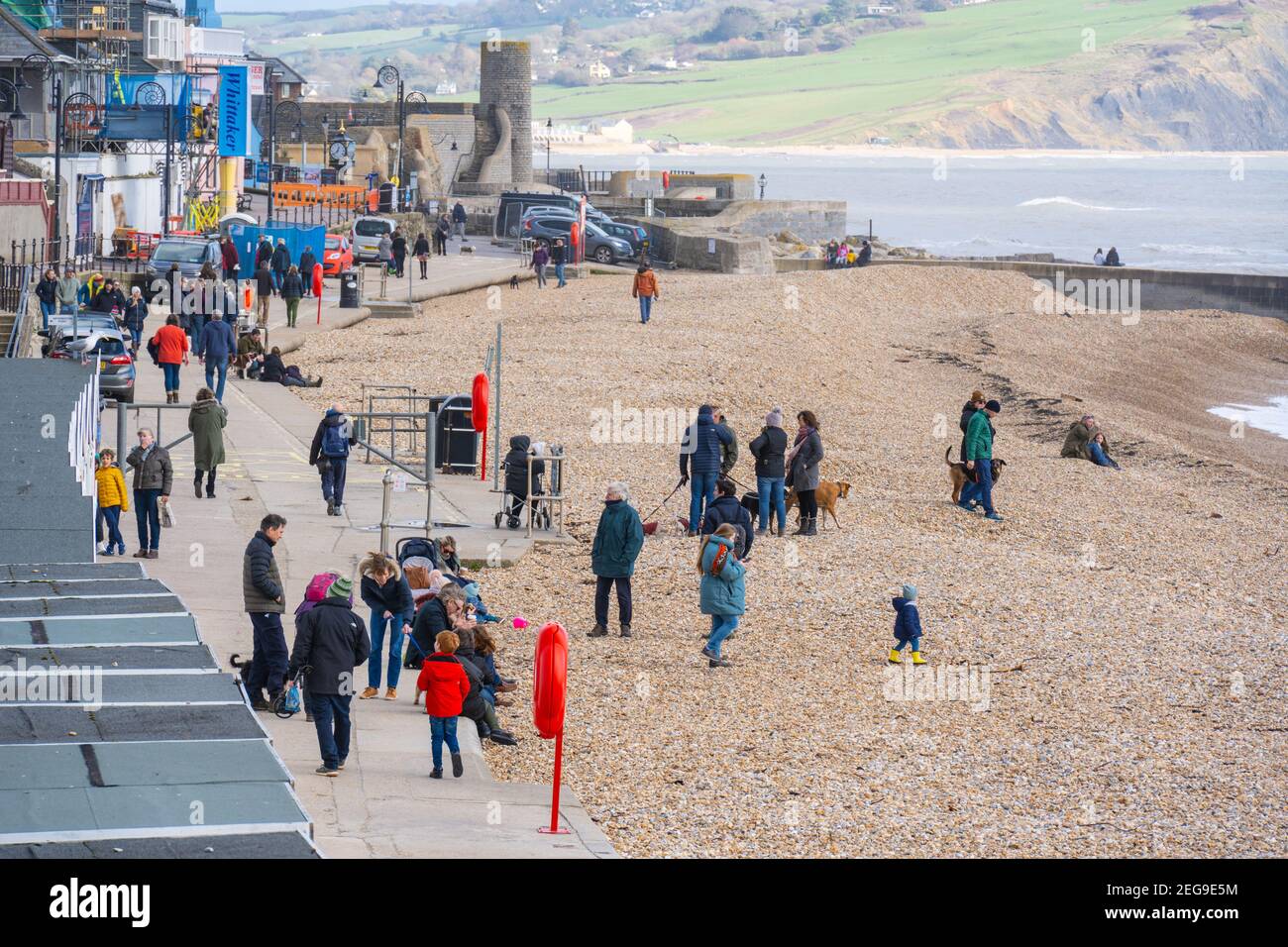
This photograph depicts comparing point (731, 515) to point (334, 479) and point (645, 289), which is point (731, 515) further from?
point (645, 289)

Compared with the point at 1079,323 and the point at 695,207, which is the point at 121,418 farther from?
the point at 695,207

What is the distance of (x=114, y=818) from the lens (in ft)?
22.2

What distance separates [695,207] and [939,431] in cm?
4285

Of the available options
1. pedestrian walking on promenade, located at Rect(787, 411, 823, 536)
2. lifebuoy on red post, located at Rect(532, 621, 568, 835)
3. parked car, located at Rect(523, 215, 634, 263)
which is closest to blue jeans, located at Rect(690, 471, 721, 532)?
pedestrian walking on promenade, located at Rect(787, 411, 823, 536)

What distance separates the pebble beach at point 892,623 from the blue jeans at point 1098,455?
36 centimetres

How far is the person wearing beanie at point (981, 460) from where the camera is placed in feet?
68.0

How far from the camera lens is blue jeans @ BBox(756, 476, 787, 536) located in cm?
1900

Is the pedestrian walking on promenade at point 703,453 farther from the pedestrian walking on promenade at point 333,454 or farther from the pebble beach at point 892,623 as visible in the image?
the pedestrian walking on promenade at point 333,454

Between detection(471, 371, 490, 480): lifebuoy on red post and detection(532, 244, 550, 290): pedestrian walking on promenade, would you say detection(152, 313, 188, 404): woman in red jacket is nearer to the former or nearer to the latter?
detection(471, 371, 490, 480): lifebuoy on red post

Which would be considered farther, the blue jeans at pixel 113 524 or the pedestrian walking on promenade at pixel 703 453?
the pedestrian walking on promenade at pixel 703 453

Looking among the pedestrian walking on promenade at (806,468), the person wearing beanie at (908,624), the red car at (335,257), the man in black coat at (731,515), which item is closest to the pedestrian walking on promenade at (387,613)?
the man in black coat at (731,515)

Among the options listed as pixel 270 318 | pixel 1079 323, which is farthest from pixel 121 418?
pixel 1079 323

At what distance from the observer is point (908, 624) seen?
1438 cm

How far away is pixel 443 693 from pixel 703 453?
855 centimetres
